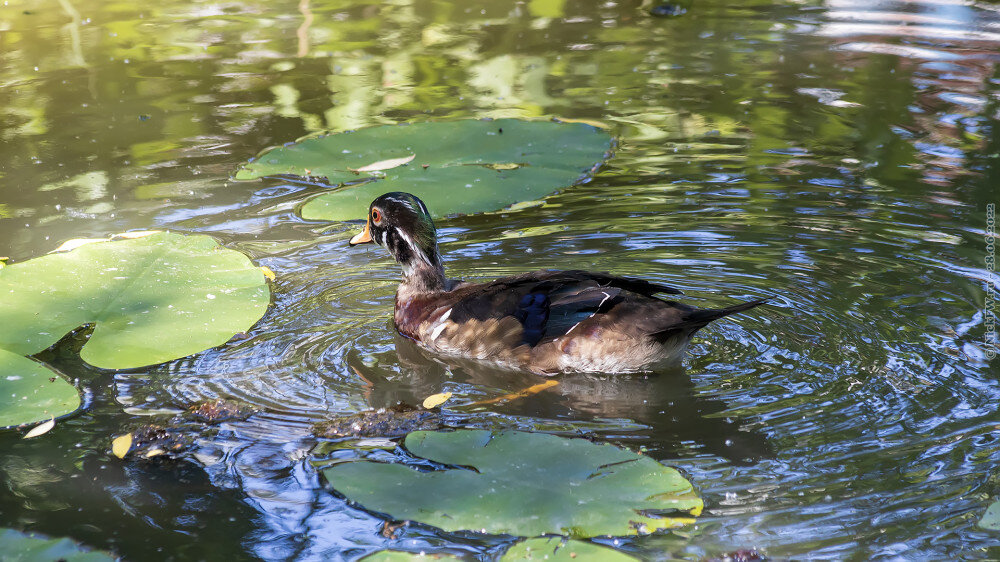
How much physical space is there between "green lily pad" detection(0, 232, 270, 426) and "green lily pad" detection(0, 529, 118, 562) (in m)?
1.02

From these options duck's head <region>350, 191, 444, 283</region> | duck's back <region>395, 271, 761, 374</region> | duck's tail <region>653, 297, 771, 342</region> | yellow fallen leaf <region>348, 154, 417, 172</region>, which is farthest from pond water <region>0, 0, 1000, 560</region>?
yellow fallen leaf <region>348, 154, 417, 172</region>

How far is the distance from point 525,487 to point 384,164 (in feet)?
12.9

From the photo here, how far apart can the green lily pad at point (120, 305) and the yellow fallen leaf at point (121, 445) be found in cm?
31

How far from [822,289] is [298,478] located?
306 cm

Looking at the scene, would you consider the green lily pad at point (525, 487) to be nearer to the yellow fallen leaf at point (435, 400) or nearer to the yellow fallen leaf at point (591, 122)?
the yellow fallen leaf at point (435, 400)

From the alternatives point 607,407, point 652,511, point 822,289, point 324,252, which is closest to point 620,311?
point 607,407

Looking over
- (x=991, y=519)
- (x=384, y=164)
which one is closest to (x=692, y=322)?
(x=991, y=519)

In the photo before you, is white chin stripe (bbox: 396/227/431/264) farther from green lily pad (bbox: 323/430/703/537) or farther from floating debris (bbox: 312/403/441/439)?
green lily pad (bbox: 323/430/703/537)

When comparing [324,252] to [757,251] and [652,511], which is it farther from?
[652,511]

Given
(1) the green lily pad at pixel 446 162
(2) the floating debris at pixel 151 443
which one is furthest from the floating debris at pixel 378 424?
(1) the green lily pad at pixel 446 162

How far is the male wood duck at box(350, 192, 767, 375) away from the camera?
480 cm

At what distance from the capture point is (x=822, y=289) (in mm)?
5398

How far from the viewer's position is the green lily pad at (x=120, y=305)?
447 cm

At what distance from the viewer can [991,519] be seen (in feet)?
10.9
